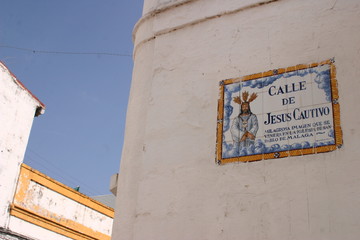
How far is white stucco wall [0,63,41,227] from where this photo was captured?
30.4 feet

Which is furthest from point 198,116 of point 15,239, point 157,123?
point 15,239

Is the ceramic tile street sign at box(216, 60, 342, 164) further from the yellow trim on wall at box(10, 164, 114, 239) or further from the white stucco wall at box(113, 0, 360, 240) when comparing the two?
the yellow trim on wall at box(10, 164, 114, 239)

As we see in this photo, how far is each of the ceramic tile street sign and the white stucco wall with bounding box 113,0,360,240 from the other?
0.07m

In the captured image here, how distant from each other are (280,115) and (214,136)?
63 centimetres

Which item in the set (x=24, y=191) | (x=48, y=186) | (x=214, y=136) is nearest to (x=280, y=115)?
(x=214, y=136)

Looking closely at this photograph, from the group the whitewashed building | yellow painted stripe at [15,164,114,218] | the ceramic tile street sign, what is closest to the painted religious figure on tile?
the ceramic tile street sign

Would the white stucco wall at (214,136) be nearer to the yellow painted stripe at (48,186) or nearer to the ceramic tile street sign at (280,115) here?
the ceramic tile street sign at (280,115)

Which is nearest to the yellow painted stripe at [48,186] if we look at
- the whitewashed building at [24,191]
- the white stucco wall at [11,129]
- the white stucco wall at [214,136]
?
the whitewashed building at [24,191]

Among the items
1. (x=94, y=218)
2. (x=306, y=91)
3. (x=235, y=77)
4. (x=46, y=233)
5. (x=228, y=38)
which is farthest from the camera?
(x=94, y=218)

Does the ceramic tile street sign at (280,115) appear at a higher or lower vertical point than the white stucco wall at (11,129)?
lower

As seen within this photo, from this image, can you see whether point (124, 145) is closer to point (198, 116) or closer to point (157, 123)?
point (157, 123)

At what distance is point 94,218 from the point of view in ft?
37.3

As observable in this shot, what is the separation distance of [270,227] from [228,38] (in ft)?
6.68

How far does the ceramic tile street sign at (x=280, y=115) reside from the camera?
396cm
